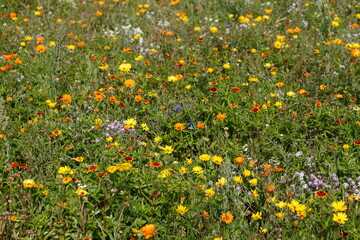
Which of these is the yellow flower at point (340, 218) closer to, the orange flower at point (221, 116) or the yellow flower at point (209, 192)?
the yellow flower at point (209, 192)

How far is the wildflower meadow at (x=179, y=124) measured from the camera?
2664 millimetres

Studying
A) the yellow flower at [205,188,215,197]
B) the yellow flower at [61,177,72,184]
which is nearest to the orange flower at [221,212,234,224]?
the yellow flower at [205,188,215,197]

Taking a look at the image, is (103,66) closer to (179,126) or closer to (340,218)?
(179,126)

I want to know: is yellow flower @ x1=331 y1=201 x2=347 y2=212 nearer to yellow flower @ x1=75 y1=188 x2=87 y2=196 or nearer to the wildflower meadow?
the wildflower meadow

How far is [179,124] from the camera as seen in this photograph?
11.8ft

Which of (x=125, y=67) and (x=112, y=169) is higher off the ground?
(x=112, y=169)

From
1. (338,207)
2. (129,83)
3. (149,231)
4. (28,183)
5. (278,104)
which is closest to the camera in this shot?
(149,231)

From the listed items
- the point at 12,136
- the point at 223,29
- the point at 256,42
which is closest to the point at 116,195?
the point at 12,136

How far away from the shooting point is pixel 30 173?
9.78ft

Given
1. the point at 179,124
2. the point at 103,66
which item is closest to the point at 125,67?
the point at 103,66

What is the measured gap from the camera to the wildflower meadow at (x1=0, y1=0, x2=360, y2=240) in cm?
266

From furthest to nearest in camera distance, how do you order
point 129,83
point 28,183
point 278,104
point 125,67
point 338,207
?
1. point 125,67
2. point 129,83
3. point 278,104
4. point 28,183
5. point 338,207

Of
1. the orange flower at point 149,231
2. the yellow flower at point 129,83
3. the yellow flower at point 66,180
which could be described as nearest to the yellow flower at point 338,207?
the orange flower at point 149,231

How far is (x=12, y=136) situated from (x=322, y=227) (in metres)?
2.40
